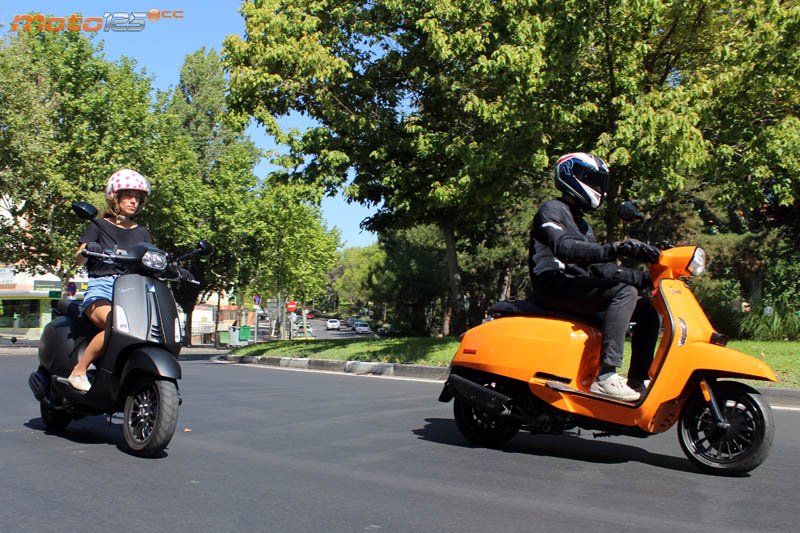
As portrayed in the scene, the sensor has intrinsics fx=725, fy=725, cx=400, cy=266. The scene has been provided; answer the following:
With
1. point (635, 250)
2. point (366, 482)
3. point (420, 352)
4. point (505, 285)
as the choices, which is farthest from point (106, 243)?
point (505, 285)

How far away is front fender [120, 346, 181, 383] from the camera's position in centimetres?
457

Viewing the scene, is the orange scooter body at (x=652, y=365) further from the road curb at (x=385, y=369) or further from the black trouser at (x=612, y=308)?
the road curb at (x=385, y=369)

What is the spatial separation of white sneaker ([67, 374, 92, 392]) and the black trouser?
3.23 metres

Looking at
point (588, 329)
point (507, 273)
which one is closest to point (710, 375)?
point (588, 329)

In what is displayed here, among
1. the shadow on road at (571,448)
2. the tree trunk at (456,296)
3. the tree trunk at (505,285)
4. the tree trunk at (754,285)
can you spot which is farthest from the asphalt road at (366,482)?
the tree trunk at (505,285)

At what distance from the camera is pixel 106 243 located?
530 cm

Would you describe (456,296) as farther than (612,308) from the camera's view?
Yes

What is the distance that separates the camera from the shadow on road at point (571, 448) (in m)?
4.72

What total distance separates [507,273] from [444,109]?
18584 mm

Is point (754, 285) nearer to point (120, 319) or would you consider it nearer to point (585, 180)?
point (585, 180)

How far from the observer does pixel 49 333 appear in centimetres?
557

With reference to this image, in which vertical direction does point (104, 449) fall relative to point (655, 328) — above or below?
below

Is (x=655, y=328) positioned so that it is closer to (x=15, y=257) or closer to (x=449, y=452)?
(x=449, y=452)

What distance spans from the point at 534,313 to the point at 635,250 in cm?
90
